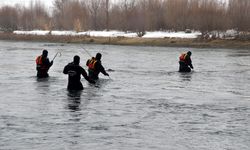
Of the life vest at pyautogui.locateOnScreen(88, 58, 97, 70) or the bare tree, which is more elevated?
the bare tree

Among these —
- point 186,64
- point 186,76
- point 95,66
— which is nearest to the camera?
point 95,66

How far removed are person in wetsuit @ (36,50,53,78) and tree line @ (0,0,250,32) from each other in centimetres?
5447

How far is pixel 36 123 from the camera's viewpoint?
14.4 meters

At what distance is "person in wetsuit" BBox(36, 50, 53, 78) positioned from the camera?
23.0m

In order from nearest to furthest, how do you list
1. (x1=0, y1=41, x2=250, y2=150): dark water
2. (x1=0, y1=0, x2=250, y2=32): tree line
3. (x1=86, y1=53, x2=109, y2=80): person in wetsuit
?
(x1=0, y1=41, x2=250, y2=150): dark water < (x1=86, y1=53, x2=109, y2=80): person in wetsuit < (x1=0, y1=0, x2=250, y2=32): tree line

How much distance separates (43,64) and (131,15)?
71098mm

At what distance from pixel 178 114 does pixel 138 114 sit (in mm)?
1261

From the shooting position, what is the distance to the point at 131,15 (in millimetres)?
93625

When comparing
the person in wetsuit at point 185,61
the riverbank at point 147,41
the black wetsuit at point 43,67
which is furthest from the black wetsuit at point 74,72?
the riverbank at point 147,41

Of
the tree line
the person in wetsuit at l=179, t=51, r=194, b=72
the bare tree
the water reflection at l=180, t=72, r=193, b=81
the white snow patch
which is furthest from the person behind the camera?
the bare tree

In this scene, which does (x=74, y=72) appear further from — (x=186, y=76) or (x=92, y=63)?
(x=186, y=76)

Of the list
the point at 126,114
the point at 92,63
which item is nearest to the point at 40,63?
the point at 92,63

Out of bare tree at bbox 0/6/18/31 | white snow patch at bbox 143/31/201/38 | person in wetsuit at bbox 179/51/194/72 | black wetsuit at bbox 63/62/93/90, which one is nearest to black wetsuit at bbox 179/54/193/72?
person in wetsuit at bbox 179/51/194/72

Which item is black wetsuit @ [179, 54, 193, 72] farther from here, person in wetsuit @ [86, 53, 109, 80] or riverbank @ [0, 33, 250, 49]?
riverbank @ [0, 33, 250, 49]
